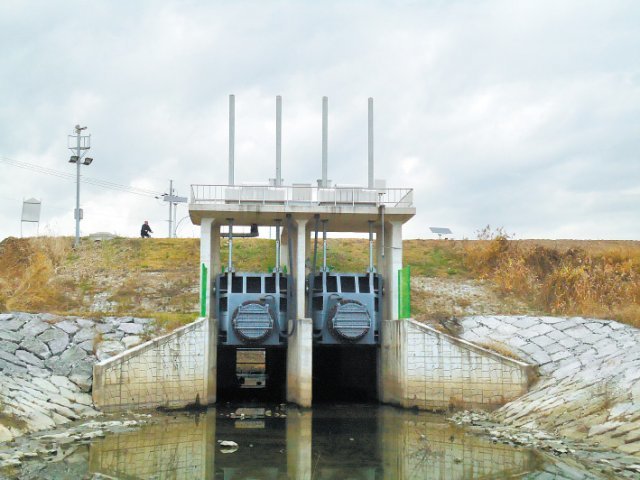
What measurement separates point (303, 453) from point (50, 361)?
8733 mm

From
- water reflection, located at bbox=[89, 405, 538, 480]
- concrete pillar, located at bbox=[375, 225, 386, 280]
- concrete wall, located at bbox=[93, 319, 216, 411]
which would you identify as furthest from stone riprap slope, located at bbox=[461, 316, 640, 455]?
concrete wall, located at bbox=[93, 319, 216, 411]

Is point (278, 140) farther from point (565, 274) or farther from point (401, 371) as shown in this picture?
point (565, 274)

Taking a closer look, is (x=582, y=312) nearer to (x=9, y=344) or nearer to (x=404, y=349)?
(x=404, y=349)

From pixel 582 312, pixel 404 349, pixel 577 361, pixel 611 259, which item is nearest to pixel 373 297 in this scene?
pixel 404 349

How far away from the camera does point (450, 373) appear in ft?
69.9

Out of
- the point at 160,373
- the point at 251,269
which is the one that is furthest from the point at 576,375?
the point at 251,269

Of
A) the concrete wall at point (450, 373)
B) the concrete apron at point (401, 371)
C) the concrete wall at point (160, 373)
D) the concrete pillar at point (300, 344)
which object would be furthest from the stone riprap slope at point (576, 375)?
the concrete wall at point (160, 373)

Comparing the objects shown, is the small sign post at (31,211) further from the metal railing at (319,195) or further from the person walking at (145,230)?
the metal railing at (319,195)

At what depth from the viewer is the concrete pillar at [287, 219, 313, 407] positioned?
21.7 meters

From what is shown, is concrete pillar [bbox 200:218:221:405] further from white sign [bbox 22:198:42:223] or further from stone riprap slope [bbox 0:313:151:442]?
white sign [bbox 22:198:42:223]

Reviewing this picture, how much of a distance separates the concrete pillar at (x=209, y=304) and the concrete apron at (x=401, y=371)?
63 mm

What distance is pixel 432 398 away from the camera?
21.2 m

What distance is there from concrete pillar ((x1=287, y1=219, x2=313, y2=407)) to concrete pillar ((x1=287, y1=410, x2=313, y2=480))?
69 centimetres

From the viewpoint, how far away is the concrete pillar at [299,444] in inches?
568
